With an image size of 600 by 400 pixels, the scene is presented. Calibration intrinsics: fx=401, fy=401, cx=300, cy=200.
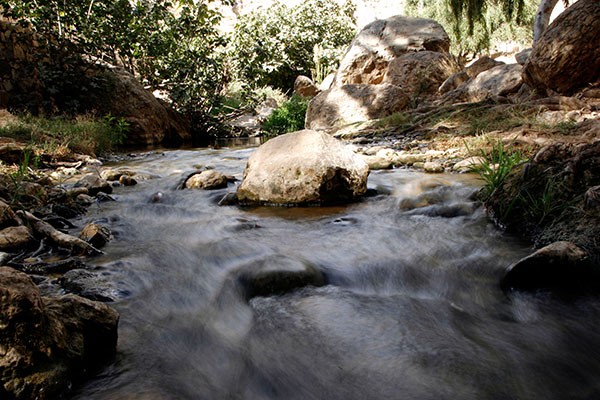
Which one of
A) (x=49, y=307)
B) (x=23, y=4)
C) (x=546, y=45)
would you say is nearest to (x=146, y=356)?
(x=49, y=307)

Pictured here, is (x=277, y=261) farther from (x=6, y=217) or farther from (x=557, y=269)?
(x=6, y=217)

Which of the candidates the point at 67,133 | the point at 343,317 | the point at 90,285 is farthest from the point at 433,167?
the point at 67,133

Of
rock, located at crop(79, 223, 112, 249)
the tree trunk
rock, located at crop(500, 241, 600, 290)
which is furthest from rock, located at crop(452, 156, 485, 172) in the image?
the tree trunk

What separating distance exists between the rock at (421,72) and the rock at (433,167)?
5892 millimetres

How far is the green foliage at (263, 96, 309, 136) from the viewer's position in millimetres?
13969

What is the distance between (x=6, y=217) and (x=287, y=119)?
38.4ft

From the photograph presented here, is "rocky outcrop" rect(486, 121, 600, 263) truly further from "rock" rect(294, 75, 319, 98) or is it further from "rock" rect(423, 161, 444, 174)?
"rock" rect(294, 75, 319, 98)

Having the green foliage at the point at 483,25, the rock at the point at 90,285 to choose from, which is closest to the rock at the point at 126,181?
the rock at the point at 90,285

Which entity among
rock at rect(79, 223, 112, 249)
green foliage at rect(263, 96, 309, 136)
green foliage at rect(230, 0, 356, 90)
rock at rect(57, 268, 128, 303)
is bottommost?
rock at rect(57, 268, 128, 303)

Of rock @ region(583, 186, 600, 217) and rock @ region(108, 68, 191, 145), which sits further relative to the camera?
rock @ region(108, 68, 191, 145)

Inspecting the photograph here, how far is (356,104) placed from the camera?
10.1 meters

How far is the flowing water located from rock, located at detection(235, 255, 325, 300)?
40 mm

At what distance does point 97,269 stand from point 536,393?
A: 2.26 meters

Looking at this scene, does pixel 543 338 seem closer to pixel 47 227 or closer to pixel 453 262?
pixel 453 262
